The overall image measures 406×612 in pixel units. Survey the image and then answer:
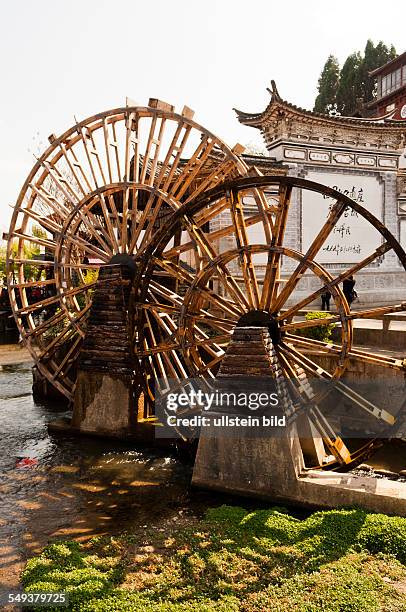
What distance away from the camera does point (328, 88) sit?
3222 cm

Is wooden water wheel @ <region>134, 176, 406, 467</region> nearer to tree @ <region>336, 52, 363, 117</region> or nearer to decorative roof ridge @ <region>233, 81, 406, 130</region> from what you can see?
decorative roof ridge @ <region>233, 81, 406, 130</region>

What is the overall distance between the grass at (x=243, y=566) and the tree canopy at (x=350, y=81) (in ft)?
100

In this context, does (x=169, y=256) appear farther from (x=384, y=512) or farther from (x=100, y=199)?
(x=384, y=512)

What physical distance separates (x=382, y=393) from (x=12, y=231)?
663 centimetres

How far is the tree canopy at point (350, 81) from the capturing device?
103 feet

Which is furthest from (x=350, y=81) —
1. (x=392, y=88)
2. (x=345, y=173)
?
(x=345, y=173)

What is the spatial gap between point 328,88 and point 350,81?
139cm

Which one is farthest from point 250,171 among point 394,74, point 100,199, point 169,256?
point 394,74

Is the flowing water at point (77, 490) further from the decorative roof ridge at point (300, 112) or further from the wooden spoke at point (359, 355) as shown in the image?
the decorative roof ridge at point (300, 112)

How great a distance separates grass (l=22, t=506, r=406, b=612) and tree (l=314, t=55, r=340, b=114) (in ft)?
102

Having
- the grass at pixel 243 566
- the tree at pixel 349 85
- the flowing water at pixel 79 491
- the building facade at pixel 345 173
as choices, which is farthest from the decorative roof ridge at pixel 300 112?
the tree at pixel 349 85

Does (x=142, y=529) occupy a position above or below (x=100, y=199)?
below

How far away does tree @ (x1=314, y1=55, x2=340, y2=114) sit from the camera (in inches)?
1267

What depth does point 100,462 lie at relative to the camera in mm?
6723
